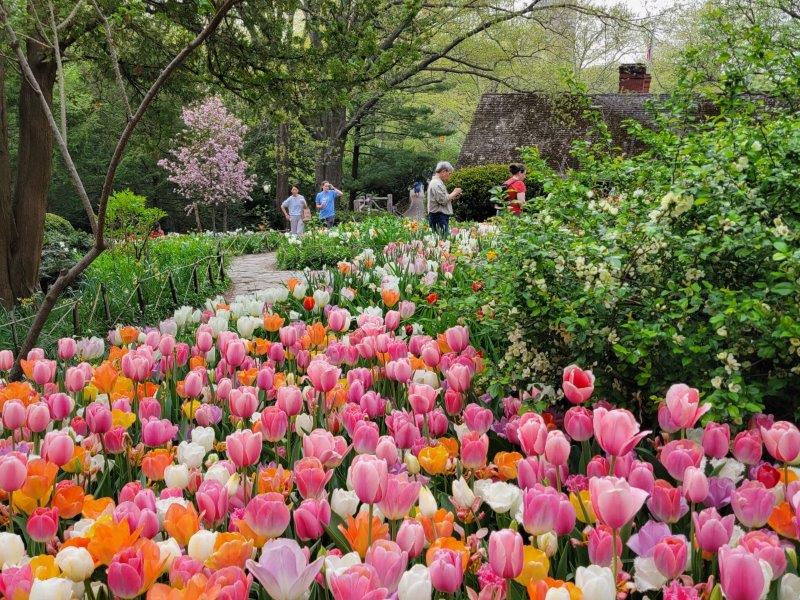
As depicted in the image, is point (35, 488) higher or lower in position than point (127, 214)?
lower

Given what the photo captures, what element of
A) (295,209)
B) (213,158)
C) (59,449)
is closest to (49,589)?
(59,449)

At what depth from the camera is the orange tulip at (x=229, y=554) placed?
130cm

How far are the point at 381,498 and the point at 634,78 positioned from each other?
30.4 m

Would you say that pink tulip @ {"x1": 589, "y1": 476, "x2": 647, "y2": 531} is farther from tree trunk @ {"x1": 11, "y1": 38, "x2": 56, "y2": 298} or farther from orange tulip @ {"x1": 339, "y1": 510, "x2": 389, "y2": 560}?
tree trunk @ {"x1": 11, "y1": 38, "x2": 56, "y2": 298}

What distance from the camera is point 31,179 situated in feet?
26.4

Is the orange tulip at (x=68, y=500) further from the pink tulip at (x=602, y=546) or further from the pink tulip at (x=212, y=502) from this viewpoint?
the pink tulip at (x=602, y=546)

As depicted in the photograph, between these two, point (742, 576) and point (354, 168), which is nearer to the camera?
point (742, 576)

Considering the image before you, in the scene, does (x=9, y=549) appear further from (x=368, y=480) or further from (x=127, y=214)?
(x=127, y=214)

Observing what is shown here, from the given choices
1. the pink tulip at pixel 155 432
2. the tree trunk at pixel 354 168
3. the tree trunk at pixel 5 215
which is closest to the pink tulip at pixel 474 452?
the pink tulip at pixel 155 432

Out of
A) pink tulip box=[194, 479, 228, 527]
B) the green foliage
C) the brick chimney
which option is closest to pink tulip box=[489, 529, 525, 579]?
pink tulip box=[194, 479, 228, 527]

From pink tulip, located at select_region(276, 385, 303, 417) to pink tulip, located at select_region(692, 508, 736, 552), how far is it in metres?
1.15

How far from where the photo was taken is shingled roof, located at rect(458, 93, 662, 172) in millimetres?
26516

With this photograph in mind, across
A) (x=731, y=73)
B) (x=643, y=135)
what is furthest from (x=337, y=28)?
(x=731, y=73)

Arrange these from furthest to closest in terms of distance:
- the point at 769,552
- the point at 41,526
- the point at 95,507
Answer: the point at 95,507
the point at 41,526
the point at 769,552
